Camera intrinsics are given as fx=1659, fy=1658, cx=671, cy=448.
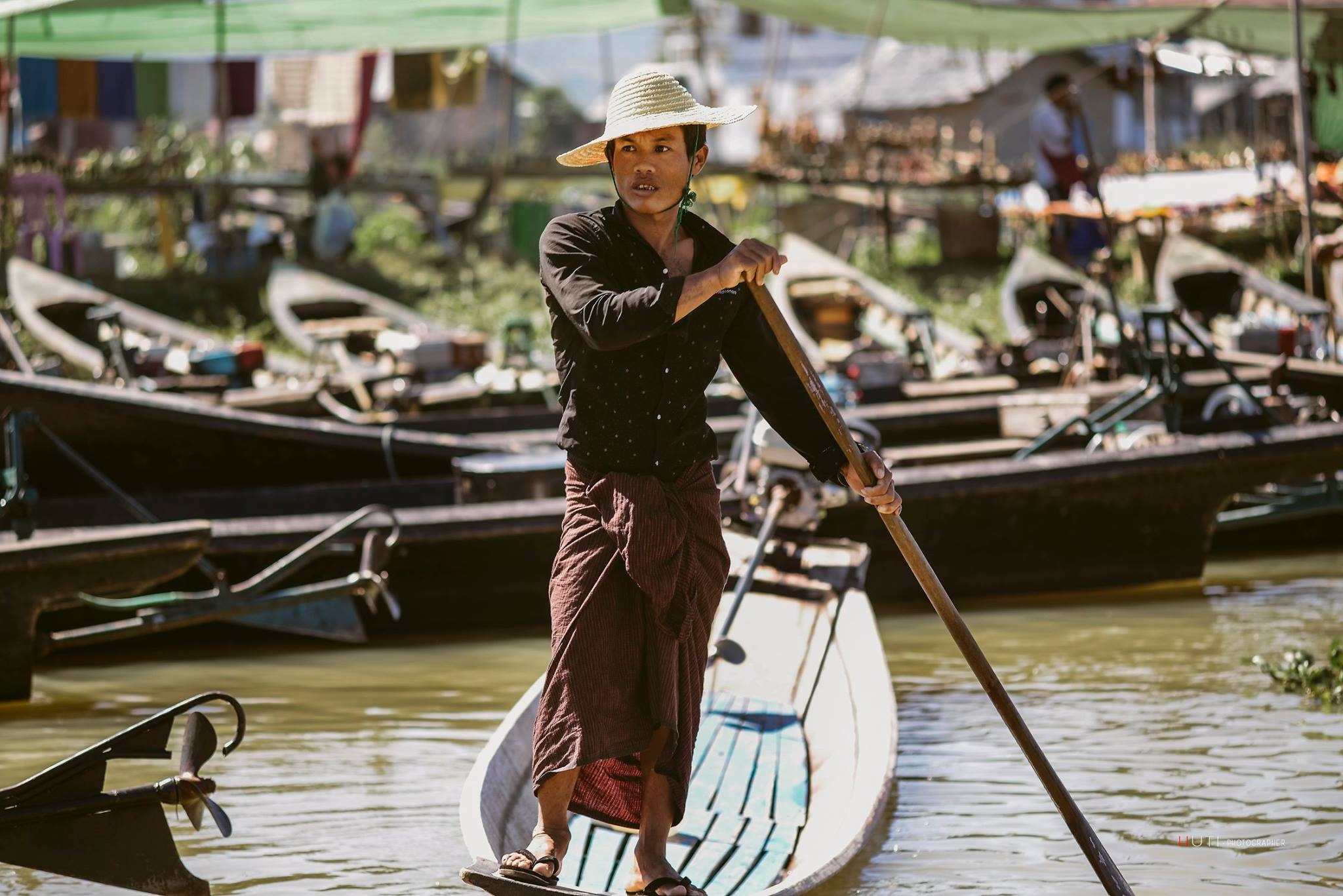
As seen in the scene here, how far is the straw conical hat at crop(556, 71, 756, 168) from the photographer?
3014mm

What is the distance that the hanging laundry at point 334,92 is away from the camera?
72.4 ft

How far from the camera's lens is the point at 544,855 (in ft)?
10.2

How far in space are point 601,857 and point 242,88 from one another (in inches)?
712

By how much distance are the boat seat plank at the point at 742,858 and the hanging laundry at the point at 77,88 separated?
16.9m

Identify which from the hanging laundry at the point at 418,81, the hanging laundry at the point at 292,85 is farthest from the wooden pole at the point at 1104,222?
the hanging laundry at the point at 292,85

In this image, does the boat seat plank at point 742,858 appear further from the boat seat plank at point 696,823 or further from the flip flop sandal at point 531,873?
the flip flop sandal at point 531,873

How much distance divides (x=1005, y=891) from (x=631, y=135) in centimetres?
207

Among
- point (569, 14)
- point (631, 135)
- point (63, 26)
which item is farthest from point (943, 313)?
point (631, 135)

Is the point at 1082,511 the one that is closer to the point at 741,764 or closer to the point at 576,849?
the point at 741,764

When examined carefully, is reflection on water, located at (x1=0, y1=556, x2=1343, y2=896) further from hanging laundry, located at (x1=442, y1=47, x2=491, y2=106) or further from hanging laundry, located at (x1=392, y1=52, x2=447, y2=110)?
hanging laundry, located at (x1=392, y1=52, x2=447, y2=110)

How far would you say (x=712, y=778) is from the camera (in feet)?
14.1

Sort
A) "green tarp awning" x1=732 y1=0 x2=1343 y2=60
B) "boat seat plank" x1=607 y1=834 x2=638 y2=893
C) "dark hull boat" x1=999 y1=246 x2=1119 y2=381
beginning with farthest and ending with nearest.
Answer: "green tarp awning" x1=732 y1=0 x2=1343 y2=60 < "dark hull boat" x1=999 y1=246 x2=1119 y2=381 < "boat seat plank" x1=607 y1=834 x2=638 y2=893

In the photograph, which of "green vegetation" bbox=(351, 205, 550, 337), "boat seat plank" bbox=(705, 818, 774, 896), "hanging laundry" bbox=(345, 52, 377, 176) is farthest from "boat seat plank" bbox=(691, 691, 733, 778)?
"hanging laundry" bbox=(345, 52, 377, 176)

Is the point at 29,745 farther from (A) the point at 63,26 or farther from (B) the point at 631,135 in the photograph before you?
(A) the point at 63,26
